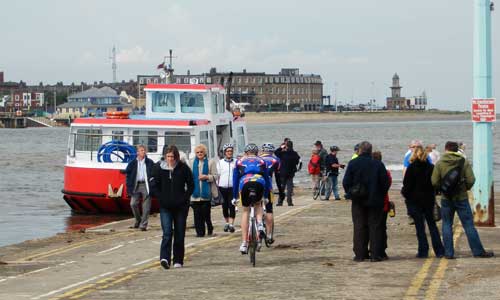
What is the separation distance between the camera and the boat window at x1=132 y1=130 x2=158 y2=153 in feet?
107

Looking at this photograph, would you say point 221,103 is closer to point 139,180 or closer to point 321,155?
point 321,155

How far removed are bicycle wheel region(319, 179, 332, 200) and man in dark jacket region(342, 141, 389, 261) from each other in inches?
603

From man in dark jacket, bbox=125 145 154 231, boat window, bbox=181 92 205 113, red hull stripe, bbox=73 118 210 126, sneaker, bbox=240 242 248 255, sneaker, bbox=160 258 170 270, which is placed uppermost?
boat window, bbox=181 92 205 113

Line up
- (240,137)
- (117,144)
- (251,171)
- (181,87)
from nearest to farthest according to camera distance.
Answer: (251,171) < (117,144) < (181,87) < (240,137)

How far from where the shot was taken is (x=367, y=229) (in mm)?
15516

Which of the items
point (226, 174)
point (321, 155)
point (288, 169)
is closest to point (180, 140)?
point (321, 155)

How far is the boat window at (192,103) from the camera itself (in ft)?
118

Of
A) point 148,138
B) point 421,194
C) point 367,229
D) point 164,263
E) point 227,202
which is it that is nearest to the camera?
point 164,263

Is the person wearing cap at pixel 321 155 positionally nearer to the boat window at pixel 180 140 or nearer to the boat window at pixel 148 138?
the boat window at pixel 180 140

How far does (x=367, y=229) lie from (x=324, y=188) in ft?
52.0

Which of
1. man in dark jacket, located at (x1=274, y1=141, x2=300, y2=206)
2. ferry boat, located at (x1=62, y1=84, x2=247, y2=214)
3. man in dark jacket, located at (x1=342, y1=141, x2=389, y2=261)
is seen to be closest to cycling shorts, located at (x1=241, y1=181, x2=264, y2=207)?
man in dark jacket, located at (x1=342, y1=141, x2=389, y2=261)

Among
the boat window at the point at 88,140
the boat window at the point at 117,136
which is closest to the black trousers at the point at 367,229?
the boat window at the point at 117,136

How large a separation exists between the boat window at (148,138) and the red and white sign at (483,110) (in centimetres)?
1431

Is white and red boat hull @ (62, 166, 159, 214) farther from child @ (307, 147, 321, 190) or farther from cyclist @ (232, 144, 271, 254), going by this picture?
cyclist @ (232, 144, 271, 254)
